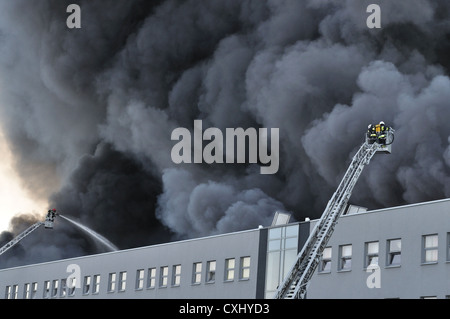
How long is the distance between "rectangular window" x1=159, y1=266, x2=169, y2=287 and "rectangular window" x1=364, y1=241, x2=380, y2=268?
15.4m

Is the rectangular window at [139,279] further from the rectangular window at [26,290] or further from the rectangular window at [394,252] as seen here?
the rectangular window at [394,252]

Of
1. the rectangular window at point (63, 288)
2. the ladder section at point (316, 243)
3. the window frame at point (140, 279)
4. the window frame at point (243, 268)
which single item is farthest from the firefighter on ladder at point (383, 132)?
the rectangular window at point (63, 288)

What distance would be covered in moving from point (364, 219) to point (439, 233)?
4.08 metres

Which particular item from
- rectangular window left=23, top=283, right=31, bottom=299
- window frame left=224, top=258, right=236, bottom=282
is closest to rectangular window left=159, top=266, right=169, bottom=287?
window frame left=224, top=258, right=236, bottom=282

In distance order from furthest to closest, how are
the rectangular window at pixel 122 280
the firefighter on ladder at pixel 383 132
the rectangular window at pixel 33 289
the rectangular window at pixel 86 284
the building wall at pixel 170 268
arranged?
1. the rectangular window at pixel 33 289
2. the rectangular window at pixel 86 284
3. the rectangular window at pixel 122 280
4. the building wall at pixel 170 268
5. the firefighter on ladder at pixel 383 132

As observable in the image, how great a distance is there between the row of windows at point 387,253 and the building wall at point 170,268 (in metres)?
5.19

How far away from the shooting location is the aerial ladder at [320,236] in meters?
24.9

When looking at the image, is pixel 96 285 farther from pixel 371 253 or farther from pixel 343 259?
pixel 371 253

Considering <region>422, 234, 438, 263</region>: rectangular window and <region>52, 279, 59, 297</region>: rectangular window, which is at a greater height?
<region>52, 279, 59, 297</region>: rectangular window

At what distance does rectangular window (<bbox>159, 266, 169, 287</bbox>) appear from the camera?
4694 cm

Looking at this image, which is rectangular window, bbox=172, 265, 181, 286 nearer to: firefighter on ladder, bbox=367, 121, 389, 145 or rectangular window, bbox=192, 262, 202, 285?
rectangular window, bbox=192, 262, 202, 285

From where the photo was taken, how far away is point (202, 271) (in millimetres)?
44125
